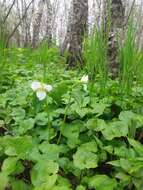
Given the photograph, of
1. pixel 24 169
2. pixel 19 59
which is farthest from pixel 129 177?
pixel 19 59

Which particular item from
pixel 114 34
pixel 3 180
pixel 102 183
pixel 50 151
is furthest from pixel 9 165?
pixel 114 34

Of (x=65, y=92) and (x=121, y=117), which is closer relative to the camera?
(x=121, y=117)

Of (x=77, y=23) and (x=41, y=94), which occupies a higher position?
(x=77, y=23)

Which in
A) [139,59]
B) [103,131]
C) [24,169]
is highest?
[139,59]

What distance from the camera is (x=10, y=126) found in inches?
63.6

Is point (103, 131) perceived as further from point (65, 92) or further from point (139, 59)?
point (139, 59)

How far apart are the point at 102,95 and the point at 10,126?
50cm

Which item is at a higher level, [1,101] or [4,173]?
[1,101]

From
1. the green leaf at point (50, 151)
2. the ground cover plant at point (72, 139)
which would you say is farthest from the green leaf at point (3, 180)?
the green leaf at point (50, 151)

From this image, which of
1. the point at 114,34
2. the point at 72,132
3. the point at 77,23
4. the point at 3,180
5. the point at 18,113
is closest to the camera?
the point at 3,180

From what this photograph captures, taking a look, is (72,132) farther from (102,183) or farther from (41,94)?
(102,183)

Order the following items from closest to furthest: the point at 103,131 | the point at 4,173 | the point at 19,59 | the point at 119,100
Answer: the point at 4,173 → the point at 103,131 → the point at 119,100 → the point at 19,59

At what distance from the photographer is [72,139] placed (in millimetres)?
1432

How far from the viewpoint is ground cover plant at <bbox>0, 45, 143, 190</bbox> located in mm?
1181
